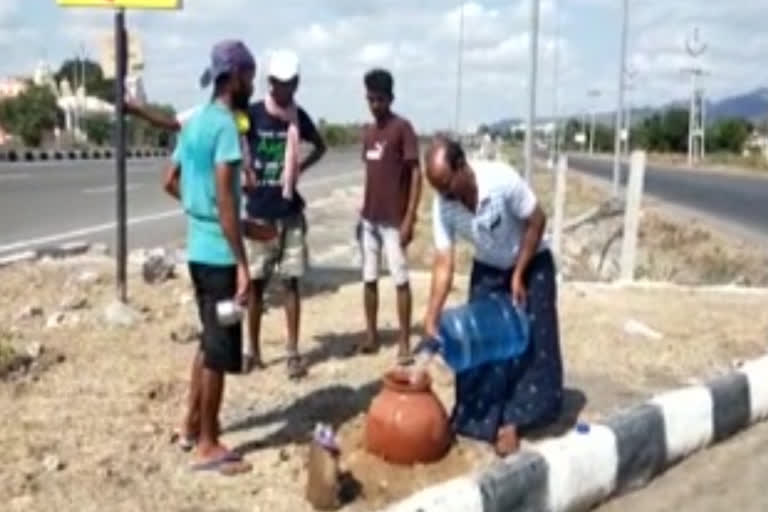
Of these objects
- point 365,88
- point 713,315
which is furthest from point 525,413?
point 713,315

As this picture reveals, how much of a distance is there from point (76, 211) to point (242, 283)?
17.2 m

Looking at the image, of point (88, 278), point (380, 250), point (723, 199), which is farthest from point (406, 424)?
point (723, 199)

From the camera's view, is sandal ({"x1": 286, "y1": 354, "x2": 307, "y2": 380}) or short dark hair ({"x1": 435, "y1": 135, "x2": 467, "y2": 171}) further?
sandal ({"x1": 286, "y1": 354, "x2": 307, "y2": 380})

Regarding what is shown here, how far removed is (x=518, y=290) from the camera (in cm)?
652

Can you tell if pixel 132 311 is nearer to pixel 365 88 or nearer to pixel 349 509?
pixel 365 88

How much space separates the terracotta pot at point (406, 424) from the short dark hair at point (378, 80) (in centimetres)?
226

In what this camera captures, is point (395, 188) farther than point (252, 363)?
Yes

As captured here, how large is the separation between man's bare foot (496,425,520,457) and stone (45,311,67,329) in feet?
12.1

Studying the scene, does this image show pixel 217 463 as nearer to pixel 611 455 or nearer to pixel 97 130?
pixel 611 455

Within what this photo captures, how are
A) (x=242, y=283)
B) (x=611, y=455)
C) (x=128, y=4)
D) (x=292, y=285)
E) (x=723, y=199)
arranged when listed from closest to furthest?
(x=242, y=283)
(x=611, y=455)
(x=292, y=285)
(x=128, y=4)
(x=723, y=199)

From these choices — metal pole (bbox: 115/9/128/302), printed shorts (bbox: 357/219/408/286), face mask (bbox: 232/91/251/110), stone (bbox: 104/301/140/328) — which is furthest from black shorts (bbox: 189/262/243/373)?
stone (bbox: 104/301/140/328)

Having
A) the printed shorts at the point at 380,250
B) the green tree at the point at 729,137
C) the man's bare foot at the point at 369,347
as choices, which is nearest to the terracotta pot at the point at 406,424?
the printed shorts at the point at 380,250

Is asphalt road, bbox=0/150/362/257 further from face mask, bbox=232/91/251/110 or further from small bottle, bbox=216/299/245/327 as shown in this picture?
small bottle, bbox=216/299/245/327

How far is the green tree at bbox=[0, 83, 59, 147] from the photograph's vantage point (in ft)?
246
